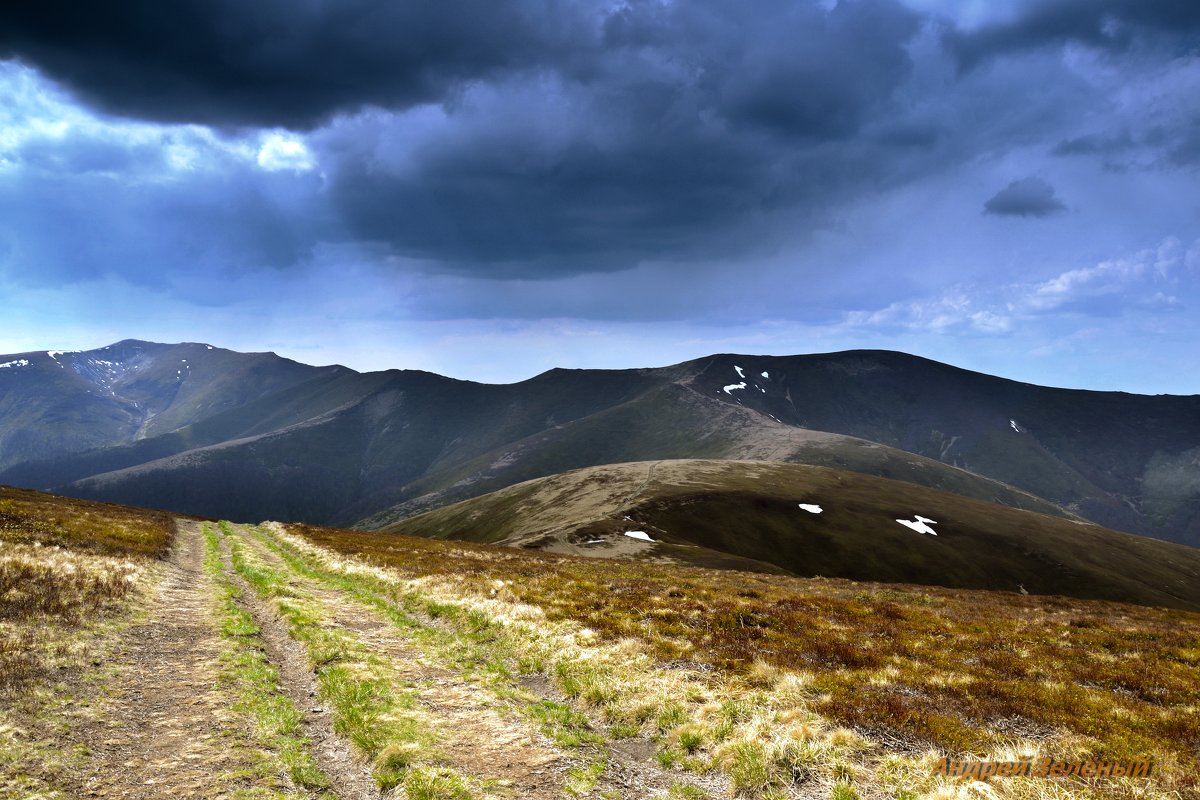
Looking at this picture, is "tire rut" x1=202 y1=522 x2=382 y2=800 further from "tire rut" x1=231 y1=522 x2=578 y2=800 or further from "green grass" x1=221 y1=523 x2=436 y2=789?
"tire rut" x1=231 y1=522 x2=578 y2=800

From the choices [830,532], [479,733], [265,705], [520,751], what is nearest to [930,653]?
[520,751]

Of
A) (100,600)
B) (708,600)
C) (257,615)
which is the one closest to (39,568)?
(100,600)

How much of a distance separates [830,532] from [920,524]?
3100 cm

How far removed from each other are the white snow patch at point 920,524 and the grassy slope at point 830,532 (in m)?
2.07

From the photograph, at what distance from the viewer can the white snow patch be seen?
129 metres

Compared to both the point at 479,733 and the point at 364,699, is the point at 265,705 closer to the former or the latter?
the point at 364,699

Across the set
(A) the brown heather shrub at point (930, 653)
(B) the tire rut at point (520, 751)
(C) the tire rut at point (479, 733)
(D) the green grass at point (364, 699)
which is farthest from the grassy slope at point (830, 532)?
(B) the tire rut at point (520, 751)

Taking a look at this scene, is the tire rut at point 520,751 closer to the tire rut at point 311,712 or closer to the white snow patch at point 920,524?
the tire rut at point 311,712

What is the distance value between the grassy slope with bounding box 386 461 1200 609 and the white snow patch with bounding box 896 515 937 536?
2065 mm

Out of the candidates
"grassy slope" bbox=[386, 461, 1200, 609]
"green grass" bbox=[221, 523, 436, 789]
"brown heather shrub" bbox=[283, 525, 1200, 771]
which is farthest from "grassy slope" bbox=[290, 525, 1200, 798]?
"grassy slope" bbox=[386, 461, 1200, 609]

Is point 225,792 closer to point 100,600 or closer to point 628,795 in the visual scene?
point 628,795

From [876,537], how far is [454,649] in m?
120

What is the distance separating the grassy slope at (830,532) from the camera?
10338 cm

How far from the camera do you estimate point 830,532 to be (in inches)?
4614
